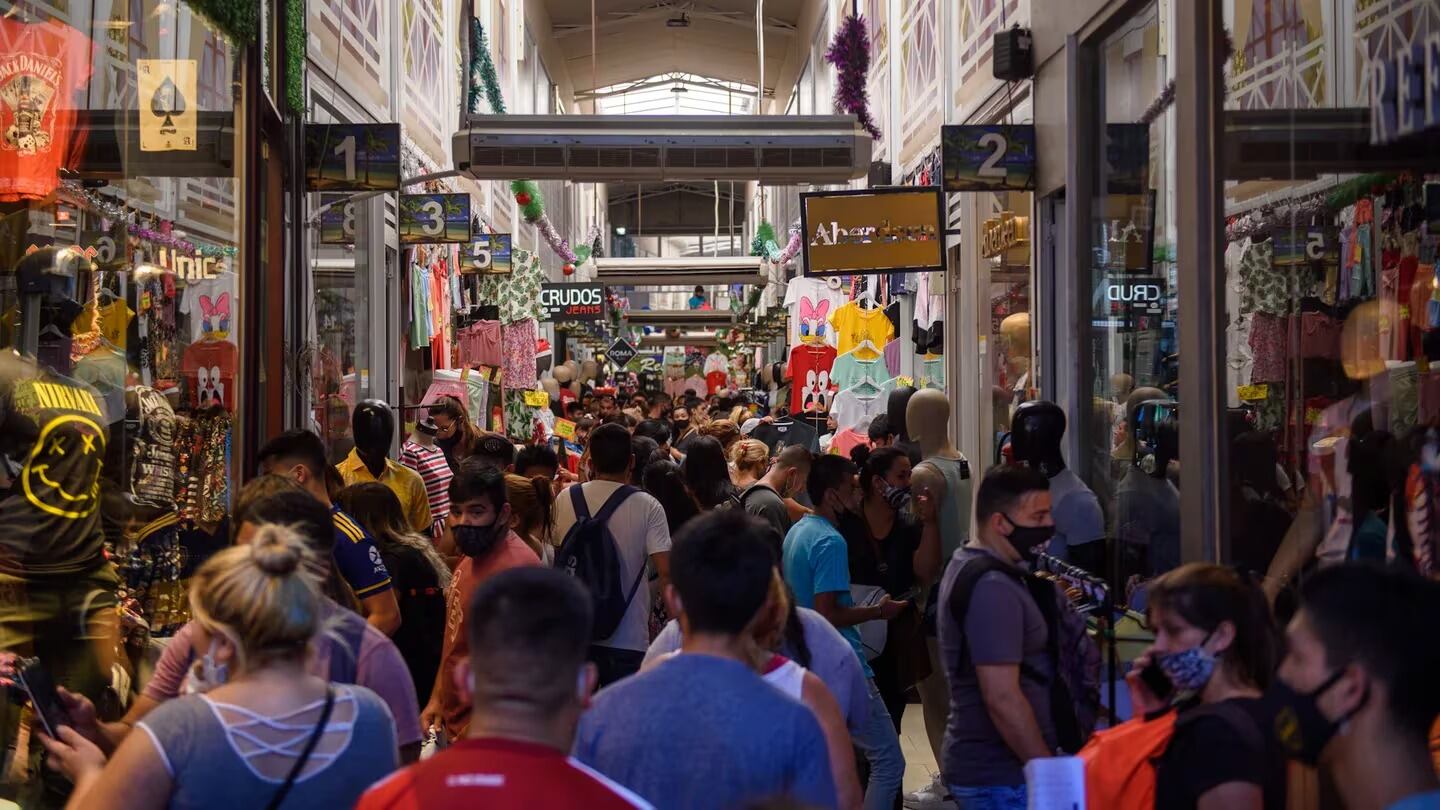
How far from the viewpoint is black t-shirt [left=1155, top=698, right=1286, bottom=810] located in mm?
3121

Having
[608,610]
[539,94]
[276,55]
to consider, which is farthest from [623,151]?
[539,94]

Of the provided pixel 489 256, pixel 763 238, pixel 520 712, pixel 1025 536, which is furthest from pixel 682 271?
pixel 520 712

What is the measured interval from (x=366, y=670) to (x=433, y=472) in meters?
5.66

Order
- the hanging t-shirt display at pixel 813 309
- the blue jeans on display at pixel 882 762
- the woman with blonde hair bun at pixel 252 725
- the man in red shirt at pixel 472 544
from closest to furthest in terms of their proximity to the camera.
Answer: the woman with blonde hair bun at pixel 252 725 < the man in red shirt at pixel 472 544 < the blue jeans on display at pixel 882 762 < the hanging t-shirt display at pixel 813 309

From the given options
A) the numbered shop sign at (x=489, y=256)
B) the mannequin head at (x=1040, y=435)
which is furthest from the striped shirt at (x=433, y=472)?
the numbered shop sign at (x=489, y=256)

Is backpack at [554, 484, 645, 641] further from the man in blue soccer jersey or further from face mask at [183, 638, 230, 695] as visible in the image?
face mask at [183, 638, 230, 695]

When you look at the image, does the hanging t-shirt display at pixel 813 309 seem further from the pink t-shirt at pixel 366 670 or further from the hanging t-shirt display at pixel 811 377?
the pink t-shirt at pixel 366 670

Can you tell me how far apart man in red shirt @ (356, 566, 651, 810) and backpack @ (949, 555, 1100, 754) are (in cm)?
198

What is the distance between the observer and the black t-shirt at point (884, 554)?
6684 mm

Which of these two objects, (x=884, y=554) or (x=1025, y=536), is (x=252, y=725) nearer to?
(x=1025, y=536)

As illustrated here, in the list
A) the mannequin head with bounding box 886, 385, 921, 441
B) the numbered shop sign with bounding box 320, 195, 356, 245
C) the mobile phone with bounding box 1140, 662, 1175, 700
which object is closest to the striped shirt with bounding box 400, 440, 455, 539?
the numbered shop sign with bounding box 320, 195, 356, 245

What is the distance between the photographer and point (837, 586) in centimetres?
579

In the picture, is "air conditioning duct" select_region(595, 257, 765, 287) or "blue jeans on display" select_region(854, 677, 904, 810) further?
"air conditioning duct" select_region(595, 257, 765, 287)

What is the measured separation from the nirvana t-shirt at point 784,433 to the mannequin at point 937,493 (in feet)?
13.2
